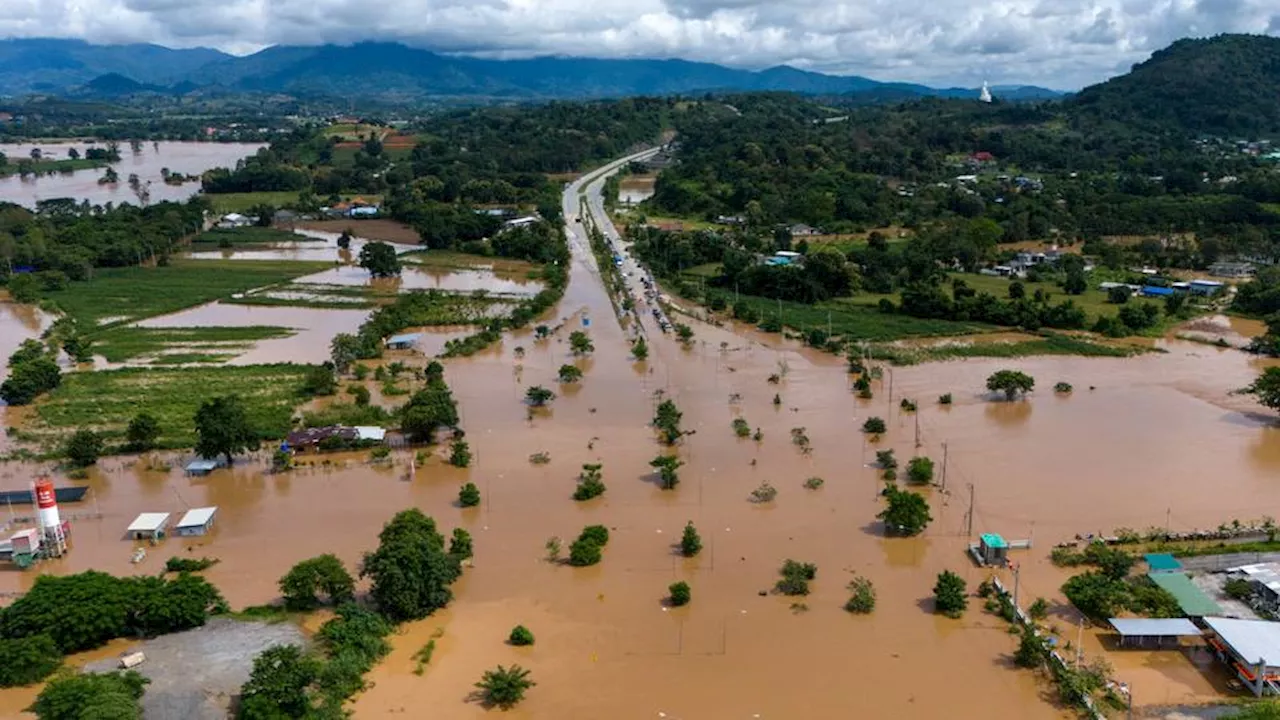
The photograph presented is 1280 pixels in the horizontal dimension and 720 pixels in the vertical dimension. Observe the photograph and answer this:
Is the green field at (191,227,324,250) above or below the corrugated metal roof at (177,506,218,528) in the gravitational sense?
above

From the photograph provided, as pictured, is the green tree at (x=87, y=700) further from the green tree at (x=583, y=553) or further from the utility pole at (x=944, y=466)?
the utility pole at (x=944, y=466)

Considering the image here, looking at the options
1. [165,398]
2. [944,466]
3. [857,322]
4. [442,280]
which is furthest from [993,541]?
[442,280]

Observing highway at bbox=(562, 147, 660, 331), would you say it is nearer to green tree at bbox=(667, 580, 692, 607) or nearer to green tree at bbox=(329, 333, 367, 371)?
green tree at bbox=(329, 333, 367, 371)

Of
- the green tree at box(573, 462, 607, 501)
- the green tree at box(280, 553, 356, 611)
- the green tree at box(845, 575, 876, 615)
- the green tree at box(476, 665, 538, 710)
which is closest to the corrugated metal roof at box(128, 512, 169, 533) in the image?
the green tree at box(280, 553, 356, 611)

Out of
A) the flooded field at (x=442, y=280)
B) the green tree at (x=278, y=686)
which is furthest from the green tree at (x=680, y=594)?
the flooded field at (x=442, y=280)

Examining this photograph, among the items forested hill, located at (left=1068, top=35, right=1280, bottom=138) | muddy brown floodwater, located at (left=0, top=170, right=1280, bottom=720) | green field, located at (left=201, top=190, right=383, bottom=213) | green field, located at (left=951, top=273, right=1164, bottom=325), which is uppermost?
forested hill, located at (left=1068, top=35, right=1280, bottom=138)

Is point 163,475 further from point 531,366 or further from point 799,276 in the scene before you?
point 799,276
